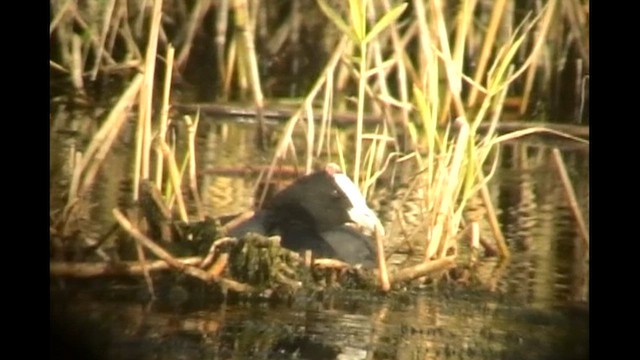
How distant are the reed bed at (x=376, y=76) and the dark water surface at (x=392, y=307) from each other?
3 centimetres

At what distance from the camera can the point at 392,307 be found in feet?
5.46

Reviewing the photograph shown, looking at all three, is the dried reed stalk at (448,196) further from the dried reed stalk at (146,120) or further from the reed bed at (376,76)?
the dried reed stalk at (146,120)

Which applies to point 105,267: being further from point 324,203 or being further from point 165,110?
point 324,203

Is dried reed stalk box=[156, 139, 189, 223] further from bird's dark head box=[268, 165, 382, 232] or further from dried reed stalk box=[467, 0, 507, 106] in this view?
dried reed stalk box=[467, 0, 507, 106]

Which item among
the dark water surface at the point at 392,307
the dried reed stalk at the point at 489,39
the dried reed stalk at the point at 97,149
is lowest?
the dark water surface at the point at 392,307

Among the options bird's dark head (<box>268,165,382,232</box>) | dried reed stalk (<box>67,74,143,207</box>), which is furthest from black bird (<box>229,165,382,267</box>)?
dried reed stalk (<box>67,74,143,207</box>)

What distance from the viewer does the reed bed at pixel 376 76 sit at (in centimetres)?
165

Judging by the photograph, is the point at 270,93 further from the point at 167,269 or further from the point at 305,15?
the point at 167,269

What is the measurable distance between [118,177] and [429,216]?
54 centimetres

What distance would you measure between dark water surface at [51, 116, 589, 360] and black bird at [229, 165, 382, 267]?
0.12 ft

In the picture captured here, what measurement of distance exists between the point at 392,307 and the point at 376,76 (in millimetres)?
396

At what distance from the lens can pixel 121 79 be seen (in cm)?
169

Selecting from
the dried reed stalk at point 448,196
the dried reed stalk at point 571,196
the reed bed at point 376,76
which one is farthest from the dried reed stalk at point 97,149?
the dried reed stalk at point 571,196

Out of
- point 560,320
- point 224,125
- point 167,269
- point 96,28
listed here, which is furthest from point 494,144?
point 96,28
